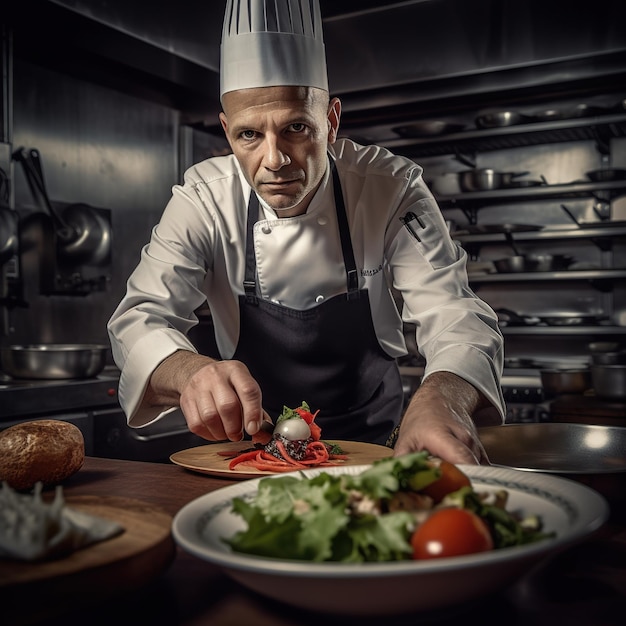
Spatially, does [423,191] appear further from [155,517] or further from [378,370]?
[155,517]

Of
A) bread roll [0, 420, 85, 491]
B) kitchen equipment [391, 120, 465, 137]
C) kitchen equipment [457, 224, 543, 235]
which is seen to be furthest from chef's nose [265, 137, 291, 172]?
kitchen equipment [391, 120, 465, 137]

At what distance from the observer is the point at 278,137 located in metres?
1.65

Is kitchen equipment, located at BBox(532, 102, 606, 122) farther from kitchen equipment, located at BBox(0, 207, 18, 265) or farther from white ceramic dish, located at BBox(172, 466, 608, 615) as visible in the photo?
white ceramic dish, located at BBox(172, 466, 608, 615)

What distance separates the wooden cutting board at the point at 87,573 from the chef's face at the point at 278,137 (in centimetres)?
101

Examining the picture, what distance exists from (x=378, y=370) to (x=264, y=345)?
333 millimetres

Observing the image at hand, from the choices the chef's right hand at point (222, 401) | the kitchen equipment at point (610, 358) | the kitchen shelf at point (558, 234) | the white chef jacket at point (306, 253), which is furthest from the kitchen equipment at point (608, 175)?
the chef's right hand at point (222, 401)

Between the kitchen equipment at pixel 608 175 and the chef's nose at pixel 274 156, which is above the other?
the kitchen equipment at pixel 608 175

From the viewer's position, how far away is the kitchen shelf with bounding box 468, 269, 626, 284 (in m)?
3.66

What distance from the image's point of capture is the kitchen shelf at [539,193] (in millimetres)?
3652

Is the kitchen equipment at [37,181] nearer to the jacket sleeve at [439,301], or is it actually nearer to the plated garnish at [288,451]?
Result: the jacket sleeve at [439,301]

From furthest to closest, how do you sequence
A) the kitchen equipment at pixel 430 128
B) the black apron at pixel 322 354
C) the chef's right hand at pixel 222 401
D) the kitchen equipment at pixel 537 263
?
the kitchen equipment at pixel 430 128
the kitchen equipment at pixel 537 263
the black apron at pixel 322 354
the chef's right hand at pixel 222 401

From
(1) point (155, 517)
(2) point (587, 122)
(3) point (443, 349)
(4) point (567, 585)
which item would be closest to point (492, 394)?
(3) point (443, 349)

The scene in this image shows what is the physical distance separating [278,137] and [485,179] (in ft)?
7.97

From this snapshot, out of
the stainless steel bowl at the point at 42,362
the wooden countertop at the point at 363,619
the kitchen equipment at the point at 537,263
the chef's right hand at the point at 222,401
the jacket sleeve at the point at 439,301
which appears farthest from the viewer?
the kitchen equipment at the point at 537,263
